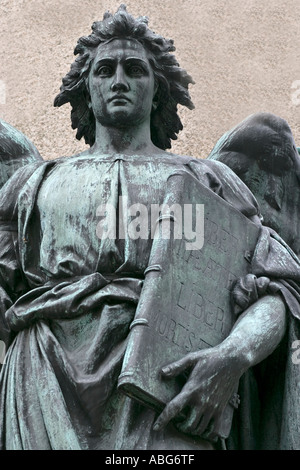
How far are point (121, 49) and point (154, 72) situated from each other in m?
0.18

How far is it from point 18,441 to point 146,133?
1.44 m

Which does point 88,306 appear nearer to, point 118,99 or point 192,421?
point 192,421

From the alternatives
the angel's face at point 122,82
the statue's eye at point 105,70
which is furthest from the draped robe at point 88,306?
the statue's eye at point 105,70

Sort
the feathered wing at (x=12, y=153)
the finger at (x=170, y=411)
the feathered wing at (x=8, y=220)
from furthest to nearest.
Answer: the feathered wing at (x=12, y=153) < the feathered wing at (x=8, y=220) < the finger at (x=170, y=411)

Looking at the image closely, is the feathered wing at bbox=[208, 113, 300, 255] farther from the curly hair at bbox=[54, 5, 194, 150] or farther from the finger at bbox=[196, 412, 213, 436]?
the finger at bbox=[196, 412, 213, 436]

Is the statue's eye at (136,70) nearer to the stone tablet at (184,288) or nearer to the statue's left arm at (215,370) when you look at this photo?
the stone tablet at (184,288)

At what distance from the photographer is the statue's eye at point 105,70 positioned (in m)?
7.57

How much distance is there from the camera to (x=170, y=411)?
261 inches

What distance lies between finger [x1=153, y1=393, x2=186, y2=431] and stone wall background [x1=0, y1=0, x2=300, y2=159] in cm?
384

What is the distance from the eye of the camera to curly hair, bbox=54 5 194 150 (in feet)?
25.0

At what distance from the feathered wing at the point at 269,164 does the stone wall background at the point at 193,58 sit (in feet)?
7.78

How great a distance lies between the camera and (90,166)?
7.41 m

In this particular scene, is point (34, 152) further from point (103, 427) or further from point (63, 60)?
point (63, 60)

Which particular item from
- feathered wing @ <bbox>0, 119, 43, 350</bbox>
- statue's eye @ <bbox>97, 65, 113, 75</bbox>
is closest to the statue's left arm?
feathered wing @ <bbox>0, 119, 43, 350</bbox>
